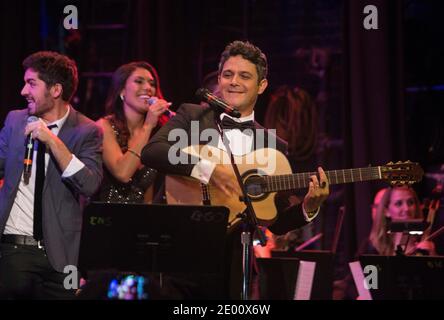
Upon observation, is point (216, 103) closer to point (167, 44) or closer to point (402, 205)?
point (402, 205)

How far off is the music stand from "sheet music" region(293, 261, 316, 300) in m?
1.81

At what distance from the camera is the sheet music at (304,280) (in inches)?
196

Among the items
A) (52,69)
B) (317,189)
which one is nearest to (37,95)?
(52,69)

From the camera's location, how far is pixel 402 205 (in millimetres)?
5914

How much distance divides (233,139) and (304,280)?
1348mm

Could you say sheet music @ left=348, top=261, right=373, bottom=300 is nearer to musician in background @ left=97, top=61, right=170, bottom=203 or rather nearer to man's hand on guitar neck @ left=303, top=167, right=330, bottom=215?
man's hand on guitar neck @ left=303, top=167, right=330, bottom=215

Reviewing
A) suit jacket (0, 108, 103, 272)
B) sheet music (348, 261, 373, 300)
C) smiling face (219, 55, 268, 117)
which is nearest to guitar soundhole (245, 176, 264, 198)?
smiling face (219, 55, 268, 117)

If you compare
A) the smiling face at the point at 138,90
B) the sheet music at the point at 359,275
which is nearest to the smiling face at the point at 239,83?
the smiling face at the point at 138,90

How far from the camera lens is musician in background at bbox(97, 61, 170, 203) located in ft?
15.1

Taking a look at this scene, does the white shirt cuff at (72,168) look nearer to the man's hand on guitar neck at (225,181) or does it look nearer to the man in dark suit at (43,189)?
the man in dark suit at (43,189)

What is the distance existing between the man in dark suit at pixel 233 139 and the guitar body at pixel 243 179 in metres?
0.05

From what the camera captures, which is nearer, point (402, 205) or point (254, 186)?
point (254, 186)
